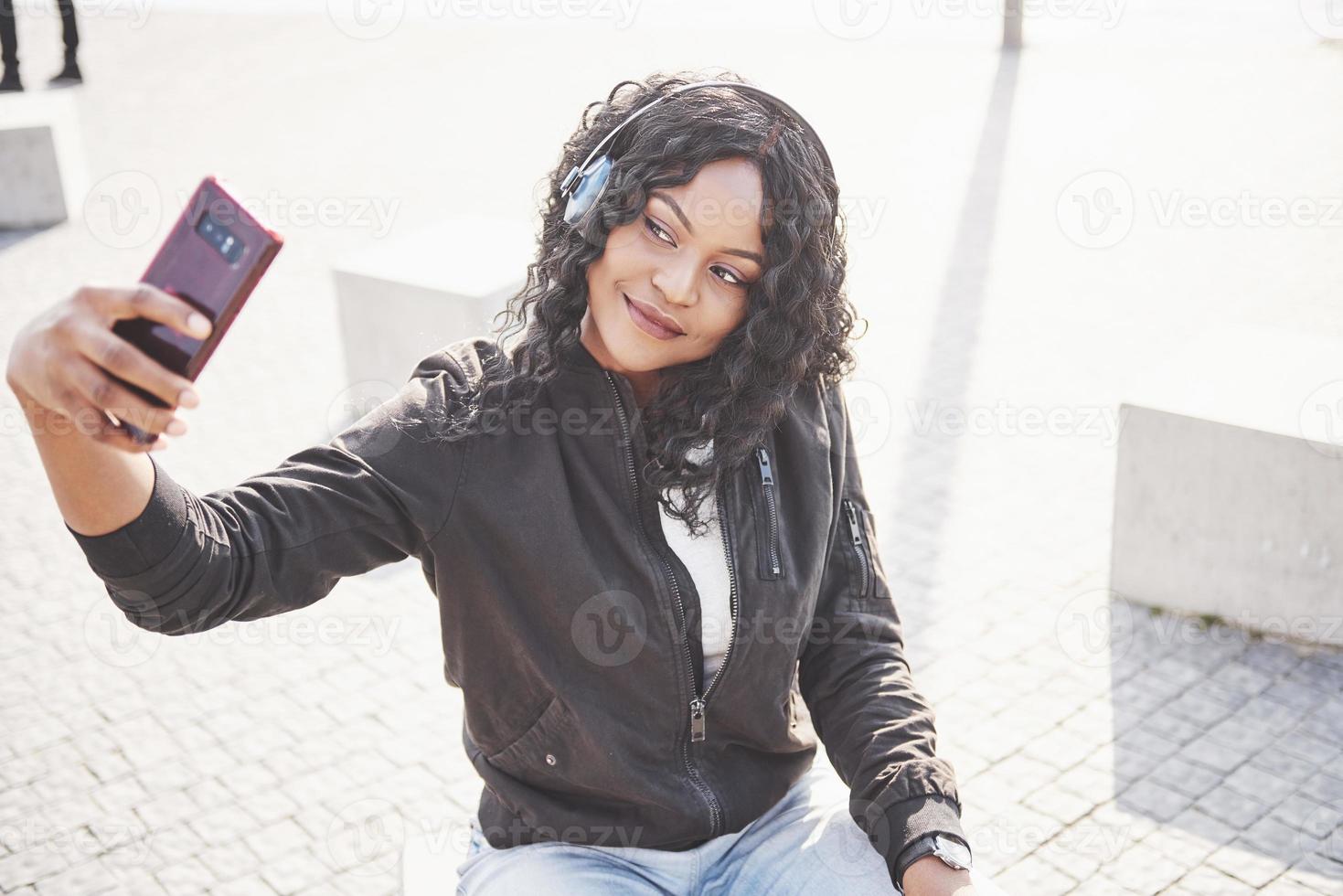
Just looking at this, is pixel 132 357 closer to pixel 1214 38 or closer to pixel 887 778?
pixel 887 778

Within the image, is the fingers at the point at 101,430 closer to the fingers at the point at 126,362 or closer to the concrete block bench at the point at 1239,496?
the fingers at the point at 126,362

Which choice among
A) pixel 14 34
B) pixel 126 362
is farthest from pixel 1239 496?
pixel 14 34

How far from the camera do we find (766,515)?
2.48 m

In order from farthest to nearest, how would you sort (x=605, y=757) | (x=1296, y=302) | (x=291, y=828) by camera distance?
(x=1296, y=302) → (x=291, y=828) → (x=605, y=757)

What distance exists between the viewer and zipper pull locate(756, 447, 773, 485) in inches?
99.2

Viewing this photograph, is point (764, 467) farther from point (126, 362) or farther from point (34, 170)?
point (34, 170)

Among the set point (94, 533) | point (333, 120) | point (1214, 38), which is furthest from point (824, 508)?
point (1214, 38)

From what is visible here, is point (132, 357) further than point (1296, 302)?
No

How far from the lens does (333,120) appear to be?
1146cm

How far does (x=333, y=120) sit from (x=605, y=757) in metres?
10.2

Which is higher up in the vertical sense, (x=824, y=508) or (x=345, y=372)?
(x=824, y=508)

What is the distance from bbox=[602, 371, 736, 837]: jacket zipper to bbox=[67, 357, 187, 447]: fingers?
926 mm

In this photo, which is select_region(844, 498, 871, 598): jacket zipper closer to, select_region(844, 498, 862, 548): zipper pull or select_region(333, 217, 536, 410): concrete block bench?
select_region(844, 498, 862, 548): zipper pull

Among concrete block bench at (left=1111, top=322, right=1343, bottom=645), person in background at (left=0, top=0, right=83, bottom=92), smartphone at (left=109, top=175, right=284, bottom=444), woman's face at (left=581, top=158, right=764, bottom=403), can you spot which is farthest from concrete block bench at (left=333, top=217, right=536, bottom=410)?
person in background at (left=0, top=0, right=83, bottom=92)
